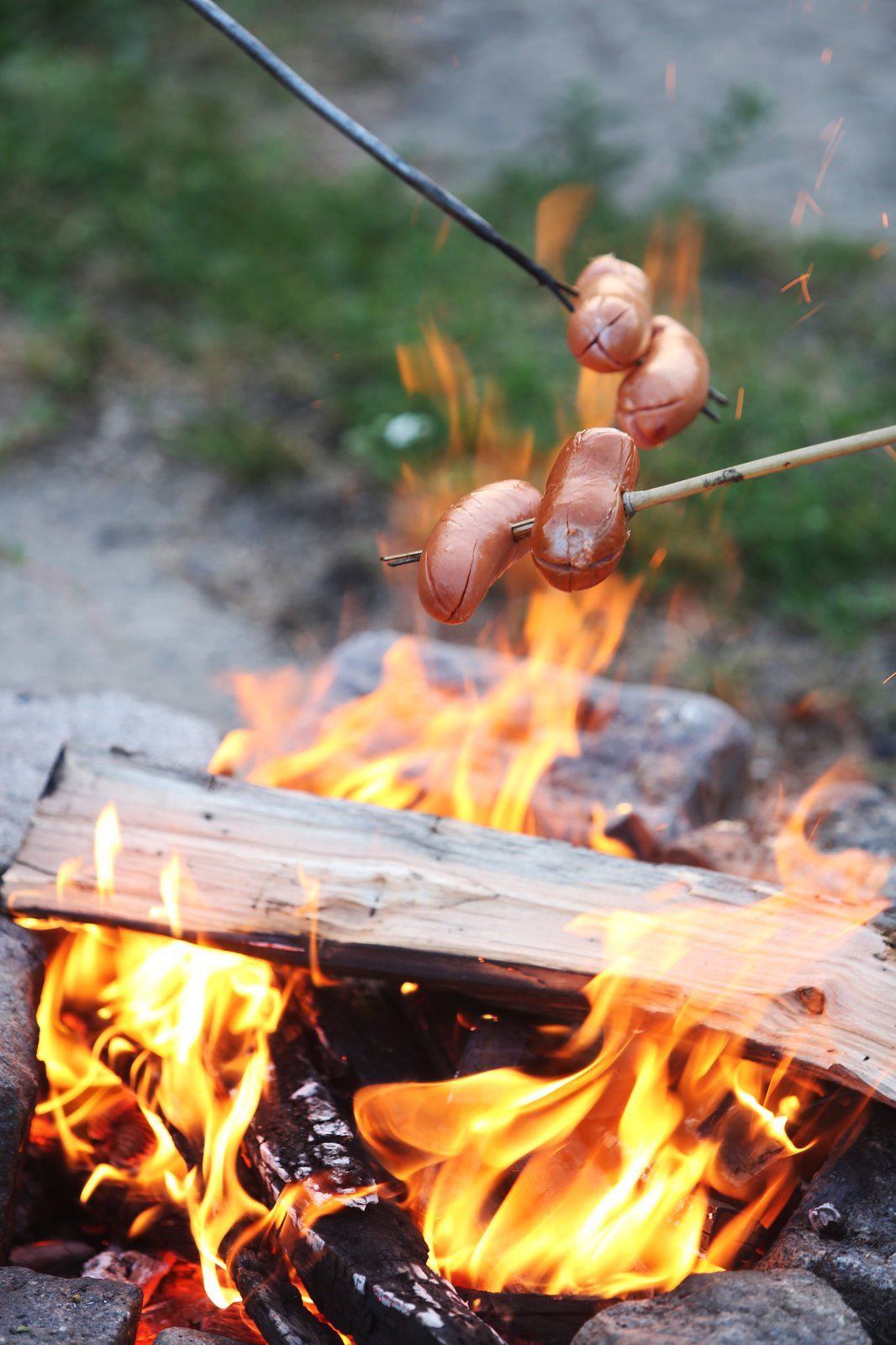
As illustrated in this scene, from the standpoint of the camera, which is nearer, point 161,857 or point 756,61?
point 161,857

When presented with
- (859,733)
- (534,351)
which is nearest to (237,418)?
(534,351)

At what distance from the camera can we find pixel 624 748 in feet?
9.45

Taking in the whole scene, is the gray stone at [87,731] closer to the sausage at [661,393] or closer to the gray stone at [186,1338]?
the gray stone at [186,1338]

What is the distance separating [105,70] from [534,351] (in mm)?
3350

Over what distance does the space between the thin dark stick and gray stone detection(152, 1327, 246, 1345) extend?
1.66 metres

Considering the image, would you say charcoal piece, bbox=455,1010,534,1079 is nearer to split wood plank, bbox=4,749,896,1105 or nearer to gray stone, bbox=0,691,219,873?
split wood plank, bbox=4,749,896,1105

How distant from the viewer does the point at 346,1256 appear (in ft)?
5.48

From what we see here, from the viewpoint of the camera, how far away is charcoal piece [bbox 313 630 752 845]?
2717mm

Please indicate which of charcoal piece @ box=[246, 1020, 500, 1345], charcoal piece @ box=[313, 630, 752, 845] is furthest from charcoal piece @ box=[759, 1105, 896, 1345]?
charcoal piece @ box=[313, 630, 752, 845]

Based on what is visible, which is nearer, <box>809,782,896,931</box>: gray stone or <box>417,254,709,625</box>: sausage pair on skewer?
<box>417,254,709,625</box>: sausage pair on skewer

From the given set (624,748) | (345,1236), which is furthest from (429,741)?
(345,1236)

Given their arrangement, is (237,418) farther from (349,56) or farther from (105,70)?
(349,56)

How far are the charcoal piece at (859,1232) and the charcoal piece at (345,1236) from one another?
0.47 metres

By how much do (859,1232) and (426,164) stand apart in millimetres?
6015
